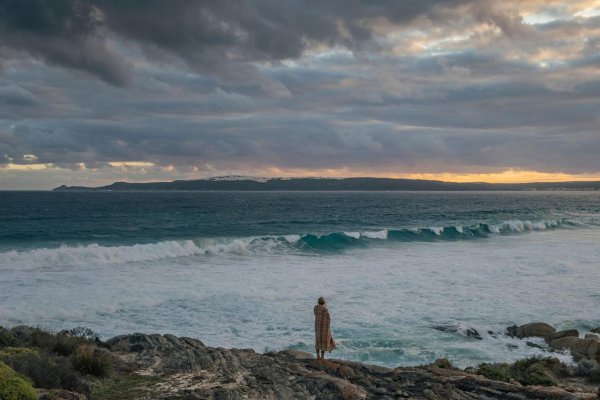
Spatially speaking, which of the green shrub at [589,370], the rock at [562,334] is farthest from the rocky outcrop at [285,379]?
the rock at [562,334]

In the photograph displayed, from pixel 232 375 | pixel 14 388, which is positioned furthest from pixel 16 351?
pixel 232 375

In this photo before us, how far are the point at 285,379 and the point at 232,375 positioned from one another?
1.32 metres

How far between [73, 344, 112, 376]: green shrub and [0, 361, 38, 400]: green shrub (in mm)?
2590

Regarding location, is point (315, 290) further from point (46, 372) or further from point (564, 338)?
point (46, 372)

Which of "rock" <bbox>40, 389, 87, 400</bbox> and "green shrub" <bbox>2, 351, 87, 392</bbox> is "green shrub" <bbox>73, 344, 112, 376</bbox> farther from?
"rock" <bbox>40, 389, 87, 400</bbox>

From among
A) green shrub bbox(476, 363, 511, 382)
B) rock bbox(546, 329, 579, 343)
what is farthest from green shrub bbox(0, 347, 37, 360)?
rock bbox(546, 329, 579, 343)

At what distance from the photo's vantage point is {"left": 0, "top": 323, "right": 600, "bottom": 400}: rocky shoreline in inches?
392

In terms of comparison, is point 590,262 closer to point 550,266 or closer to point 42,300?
point 550,266

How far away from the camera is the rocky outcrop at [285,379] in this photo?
10016 millimetres

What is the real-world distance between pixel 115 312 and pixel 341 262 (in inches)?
670

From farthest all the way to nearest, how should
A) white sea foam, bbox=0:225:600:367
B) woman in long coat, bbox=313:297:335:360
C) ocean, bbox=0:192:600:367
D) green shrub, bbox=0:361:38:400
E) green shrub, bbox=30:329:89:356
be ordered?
ocean, bbox=0:192:600:367
white sea foam, bbox=0:225:600:367
woman in long coat, bbox=313:297:335:360
green shrub, bbox=30:329:89:356
green shrub, bbox=0:361:38:400

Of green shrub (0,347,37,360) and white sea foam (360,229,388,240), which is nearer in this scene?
green shrub (0,347,37,360)

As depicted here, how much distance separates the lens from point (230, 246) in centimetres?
4047

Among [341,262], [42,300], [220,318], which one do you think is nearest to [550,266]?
[341,262]
